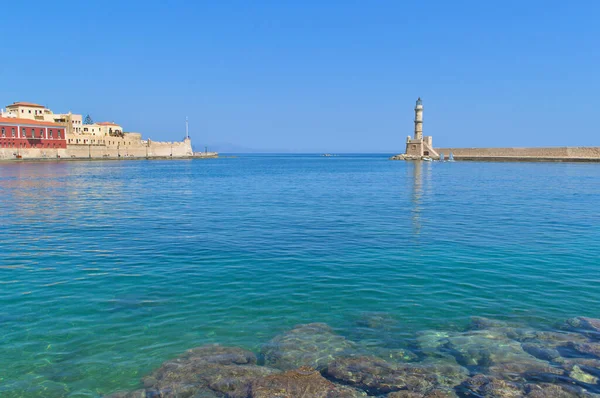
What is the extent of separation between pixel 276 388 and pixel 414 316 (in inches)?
166

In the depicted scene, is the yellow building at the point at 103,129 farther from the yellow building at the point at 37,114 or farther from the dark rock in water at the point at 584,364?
the dark rock in water at the point at 584,364

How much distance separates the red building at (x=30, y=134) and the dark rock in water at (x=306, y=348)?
10218 cm

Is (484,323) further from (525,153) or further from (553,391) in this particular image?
(525,153)

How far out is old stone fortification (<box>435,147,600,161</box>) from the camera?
10119 cm

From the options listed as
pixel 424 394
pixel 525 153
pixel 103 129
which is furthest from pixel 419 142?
pixel 424 394

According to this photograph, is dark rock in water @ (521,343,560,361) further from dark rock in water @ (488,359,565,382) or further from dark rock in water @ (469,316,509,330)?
dark rock in water @ (469,316,509,330)

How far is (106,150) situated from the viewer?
127 metres

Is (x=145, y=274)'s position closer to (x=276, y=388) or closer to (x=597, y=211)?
(x=276, y=388)

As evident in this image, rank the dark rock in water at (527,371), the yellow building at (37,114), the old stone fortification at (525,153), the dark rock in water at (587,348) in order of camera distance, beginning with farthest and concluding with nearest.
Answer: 1. the yellow building at (37,114)
2. the old stone fortification at (525,153)
3. the dark rock in water at (587,348)
4. the dark rock in water at (527,371)

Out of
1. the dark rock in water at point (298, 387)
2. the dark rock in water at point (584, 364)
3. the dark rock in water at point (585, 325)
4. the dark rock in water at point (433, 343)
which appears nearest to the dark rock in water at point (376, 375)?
the dark rock in water at point (298, 387)

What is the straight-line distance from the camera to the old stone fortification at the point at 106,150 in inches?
3935

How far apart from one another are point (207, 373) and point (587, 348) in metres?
6.63

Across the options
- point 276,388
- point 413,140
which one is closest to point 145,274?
point 276,388

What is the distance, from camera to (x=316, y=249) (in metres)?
15.9
